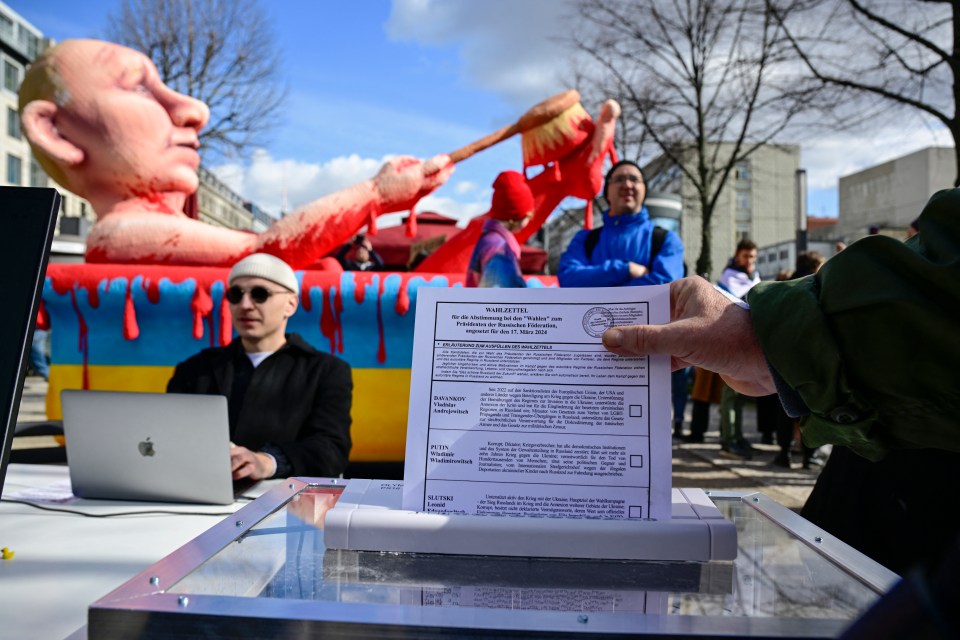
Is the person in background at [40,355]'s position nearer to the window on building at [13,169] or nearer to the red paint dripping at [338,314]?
the red paint dripping at [338,314]

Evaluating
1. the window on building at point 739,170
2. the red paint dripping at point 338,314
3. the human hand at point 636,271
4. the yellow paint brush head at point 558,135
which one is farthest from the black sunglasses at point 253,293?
the window on building at point 739,170

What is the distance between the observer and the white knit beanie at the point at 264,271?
9.88ft

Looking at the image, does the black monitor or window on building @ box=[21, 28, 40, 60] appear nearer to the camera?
the black monitor

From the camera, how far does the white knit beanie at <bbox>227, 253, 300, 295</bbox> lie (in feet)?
9.88

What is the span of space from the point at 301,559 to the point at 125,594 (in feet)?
0.81

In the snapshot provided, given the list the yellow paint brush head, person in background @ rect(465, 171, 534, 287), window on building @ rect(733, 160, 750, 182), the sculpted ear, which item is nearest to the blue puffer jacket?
person in background @ rect(465, 171, 534, 287)

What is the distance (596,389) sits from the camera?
3.22 feet

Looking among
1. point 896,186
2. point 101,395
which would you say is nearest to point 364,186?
point 101,395

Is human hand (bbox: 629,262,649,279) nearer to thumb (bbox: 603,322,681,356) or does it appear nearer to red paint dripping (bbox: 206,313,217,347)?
red paint dripping (bbox: 206,313,217,347)

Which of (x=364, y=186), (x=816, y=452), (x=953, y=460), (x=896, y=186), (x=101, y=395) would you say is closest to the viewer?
(x=953, y=460)

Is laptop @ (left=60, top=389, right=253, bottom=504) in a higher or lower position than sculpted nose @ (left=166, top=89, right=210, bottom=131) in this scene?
lower

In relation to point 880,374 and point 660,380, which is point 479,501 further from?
point 880,374

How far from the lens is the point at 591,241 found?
4434 millimetres

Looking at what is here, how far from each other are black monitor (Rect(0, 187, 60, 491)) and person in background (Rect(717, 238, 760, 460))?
216 inches
